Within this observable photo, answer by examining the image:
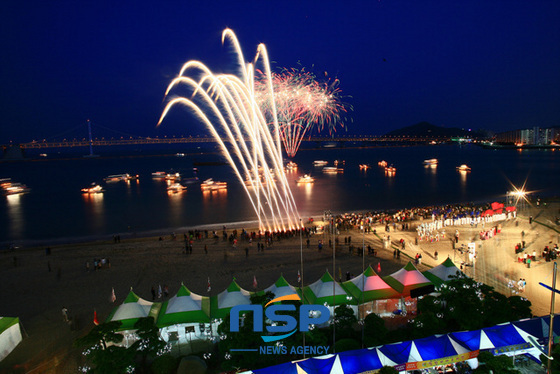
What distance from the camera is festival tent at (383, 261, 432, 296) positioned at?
425 inches

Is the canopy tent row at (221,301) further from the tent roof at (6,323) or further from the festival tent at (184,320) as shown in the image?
the tent roof at (6,323)

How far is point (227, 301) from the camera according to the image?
986 centimetres

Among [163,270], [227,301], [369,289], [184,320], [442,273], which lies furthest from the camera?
[163,270]

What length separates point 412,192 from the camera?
46719 mm

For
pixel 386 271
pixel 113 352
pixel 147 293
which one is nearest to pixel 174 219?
pixel 147 293

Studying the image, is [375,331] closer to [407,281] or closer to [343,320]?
[343,320]

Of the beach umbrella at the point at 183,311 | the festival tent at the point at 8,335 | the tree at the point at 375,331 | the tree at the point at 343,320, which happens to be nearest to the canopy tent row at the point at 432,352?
the tree at the point at 375,331

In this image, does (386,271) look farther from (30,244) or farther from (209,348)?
(30,244)

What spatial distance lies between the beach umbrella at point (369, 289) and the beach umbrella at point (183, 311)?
4282 millimetres

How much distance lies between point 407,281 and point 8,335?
11326 mm

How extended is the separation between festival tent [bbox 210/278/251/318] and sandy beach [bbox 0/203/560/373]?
2.29 meters

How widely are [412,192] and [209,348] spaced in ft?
139

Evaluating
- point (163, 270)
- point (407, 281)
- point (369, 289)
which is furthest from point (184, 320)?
point (163, 270)

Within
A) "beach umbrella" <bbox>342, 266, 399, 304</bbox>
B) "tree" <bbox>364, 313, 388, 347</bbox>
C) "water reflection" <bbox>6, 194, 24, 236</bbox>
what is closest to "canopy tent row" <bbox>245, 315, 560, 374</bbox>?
"tree" <bbox>364, 313, 388, 347</bbox>
